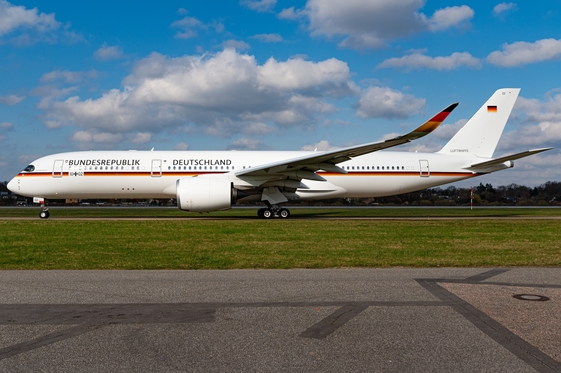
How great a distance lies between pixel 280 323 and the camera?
484cm

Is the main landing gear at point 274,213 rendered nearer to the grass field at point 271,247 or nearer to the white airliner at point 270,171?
the white airliner at point 270,171

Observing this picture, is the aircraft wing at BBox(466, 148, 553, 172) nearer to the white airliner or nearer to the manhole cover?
the white airliner

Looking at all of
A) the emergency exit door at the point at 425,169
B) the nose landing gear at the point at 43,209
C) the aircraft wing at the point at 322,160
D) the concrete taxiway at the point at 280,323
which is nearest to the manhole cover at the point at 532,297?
the concrete taxiway at the point at 280,323

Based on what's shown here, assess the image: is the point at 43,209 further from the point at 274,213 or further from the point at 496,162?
the point at 496,162

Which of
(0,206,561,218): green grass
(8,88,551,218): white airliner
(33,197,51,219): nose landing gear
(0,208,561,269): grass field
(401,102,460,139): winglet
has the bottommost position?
(0,208,561,269): grass field

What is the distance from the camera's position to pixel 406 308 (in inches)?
214

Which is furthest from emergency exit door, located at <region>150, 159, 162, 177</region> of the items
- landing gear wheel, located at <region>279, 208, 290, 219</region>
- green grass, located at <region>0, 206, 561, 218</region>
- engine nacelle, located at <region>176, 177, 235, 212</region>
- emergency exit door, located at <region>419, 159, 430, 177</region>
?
emergency exit door, located at <region>419, 159, 430, 177</region>

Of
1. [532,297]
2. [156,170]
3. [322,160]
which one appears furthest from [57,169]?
[532,297]

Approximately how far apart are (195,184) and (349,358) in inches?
674

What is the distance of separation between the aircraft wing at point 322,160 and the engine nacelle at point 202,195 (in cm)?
118

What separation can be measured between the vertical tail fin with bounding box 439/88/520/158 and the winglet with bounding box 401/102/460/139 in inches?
272

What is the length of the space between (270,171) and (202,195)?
303 cm

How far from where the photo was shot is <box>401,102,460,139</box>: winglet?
18.6 metres

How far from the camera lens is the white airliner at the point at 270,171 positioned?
21719 mm
